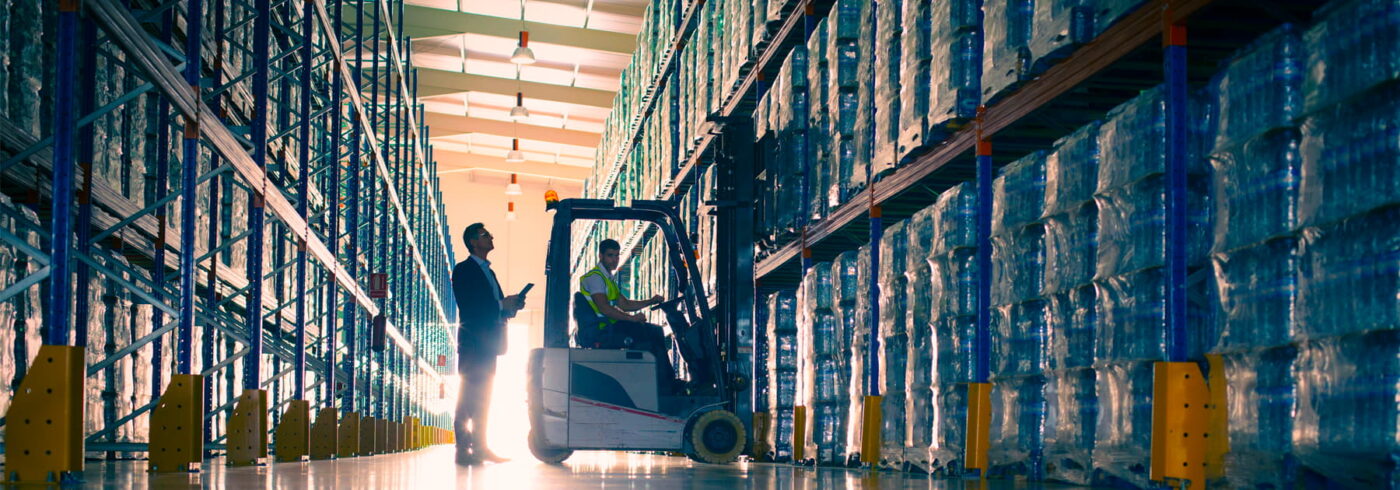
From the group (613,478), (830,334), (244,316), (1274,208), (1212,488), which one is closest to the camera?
(1274,208)

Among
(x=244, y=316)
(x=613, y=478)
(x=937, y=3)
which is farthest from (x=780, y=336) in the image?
(x=244, y=316)

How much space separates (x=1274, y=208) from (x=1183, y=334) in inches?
23.1

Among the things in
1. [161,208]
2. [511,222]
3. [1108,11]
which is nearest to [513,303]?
[161,208]

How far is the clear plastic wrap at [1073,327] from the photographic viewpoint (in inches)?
186

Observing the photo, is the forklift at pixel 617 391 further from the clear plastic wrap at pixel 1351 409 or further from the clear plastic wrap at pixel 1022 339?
the clear plastic wrap at pixel 1351 409

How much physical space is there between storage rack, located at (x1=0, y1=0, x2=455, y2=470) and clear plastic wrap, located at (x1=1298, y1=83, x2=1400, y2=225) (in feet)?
A: 13.2

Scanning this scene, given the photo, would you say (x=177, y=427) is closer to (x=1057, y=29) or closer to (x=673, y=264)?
(x=673, y=264)

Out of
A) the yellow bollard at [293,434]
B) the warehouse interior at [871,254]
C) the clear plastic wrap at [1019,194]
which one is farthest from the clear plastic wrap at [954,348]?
the yellow bollard at [293,434]

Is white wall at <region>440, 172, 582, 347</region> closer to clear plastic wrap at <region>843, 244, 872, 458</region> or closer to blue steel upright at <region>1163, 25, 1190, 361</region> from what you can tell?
clear plastic wrap at <region>843, 244, 872, 458</region>

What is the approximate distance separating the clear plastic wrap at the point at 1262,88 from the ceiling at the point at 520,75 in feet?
59.6

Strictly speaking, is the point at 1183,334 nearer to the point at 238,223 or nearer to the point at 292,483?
the point at 292,483

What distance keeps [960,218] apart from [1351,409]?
275 cm

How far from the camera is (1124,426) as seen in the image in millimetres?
4414

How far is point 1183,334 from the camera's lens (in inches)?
160
